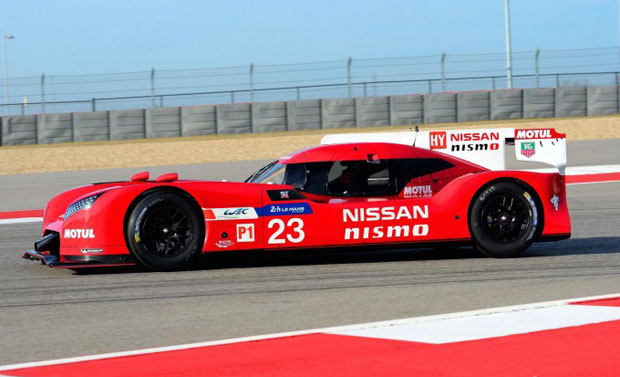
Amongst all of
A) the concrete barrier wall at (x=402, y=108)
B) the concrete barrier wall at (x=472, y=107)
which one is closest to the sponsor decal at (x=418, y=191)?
the concrete barrier wall at (x=402, y=108)

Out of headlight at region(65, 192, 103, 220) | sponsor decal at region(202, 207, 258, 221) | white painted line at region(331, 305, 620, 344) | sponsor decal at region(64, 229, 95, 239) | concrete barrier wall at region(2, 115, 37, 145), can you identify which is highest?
concrete barrier wall at region(2, 115, 37, 145)

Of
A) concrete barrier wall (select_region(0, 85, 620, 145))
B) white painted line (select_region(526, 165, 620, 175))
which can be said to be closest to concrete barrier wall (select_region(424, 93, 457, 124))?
concrete barrier wall (select_region(0, 85, 620, 145))

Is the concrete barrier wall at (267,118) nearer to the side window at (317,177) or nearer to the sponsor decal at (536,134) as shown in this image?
the sponsor decal at (536,134)

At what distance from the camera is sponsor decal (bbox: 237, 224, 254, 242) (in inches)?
298

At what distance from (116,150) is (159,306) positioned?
2040 centimetres

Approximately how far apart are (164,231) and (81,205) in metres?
0.70

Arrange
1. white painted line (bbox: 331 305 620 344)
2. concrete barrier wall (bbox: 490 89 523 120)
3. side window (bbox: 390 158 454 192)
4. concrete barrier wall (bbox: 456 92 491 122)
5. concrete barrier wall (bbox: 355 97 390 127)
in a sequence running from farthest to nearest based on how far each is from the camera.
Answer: concrete barrier wall (bbox: 490 89 523 120), concrete barrier wall (bbox: 456 92 491 122), concrete barrier wall (bbox: 355 97 390 127), side window (bbox: 390 158 454 192), white painted line (bbox: 331 305 620 344)

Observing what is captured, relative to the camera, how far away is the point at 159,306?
6074 mm

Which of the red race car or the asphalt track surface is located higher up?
the red race car

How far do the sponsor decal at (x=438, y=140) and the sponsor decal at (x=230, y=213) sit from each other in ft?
7.47

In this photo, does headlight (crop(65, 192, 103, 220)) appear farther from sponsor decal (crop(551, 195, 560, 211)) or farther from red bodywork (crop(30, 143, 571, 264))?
sponsor decal (crop(551, 195, 560, 211))

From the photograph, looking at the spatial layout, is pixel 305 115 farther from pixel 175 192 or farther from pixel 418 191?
pixel 175 192

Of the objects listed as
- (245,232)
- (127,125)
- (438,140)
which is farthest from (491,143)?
(127,125)

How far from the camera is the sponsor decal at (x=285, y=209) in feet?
25.0
